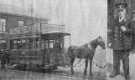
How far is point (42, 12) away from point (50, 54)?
0.95 m

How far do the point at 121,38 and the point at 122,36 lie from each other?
1.0 inches

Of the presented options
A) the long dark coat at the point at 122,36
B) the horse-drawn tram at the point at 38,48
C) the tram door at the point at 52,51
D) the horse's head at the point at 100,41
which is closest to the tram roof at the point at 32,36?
the horse-drawn tram at the point at 38,48

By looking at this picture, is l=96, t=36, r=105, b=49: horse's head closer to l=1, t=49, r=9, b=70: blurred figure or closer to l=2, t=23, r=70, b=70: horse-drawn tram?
l=2, t=23, r=70, b=70: horse-drawn tram

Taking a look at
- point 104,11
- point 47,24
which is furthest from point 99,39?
point 47,24

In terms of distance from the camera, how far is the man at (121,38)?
2146mm

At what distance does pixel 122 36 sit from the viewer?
2.19 metres

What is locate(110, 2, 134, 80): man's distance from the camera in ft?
7.04

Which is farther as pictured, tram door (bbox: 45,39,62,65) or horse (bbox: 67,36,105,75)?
tram door (bbox: 45,39,62,65)

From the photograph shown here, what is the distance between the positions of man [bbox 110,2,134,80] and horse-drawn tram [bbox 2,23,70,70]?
1.49m

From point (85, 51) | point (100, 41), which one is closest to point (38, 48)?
point (85, 51)

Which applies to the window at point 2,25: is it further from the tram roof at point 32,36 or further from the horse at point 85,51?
the horse at point 85,51

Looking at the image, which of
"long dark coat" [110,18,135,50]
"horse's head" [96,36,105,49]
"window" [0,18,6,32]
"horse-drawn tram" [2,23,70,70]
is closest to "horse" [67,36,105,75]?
"horse's head" [96,36,105,49]

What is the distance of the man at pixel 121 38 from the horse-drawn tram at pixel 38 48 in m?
1.49

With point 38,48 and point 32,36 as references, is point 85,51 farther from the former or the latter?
point 32,36
